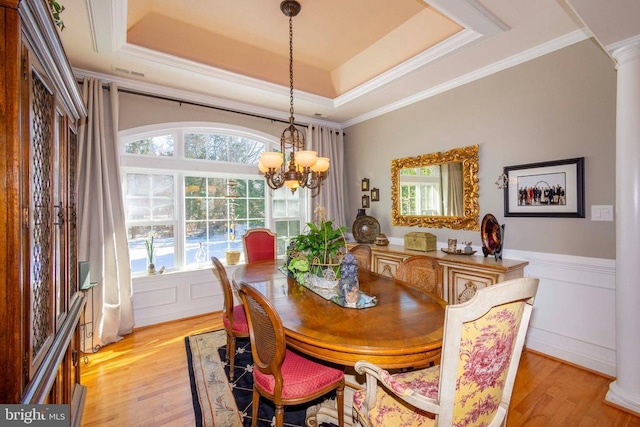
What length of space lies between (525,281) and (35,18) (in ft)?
6.23

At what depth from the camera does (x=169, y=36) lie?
9.75ft

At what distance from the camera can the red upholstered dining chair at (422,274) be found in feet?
7.27

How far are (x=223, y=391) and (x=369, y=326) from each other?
1394 millimetres

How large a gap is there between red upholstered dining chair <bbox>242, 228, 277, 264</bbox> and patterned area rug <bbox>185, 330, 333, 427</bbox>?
36.1 inches

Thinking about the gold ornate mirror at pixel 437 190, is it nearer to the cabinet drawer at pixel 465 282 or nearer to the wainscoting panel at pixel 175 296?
the cabinet drawer at pixel 465 282

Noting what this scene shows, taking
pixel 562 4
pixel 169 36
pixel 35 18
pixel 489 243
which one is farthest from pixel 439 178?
pixel 35 18

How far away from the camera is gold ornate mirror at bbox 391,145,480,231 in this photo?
3311 millimetres

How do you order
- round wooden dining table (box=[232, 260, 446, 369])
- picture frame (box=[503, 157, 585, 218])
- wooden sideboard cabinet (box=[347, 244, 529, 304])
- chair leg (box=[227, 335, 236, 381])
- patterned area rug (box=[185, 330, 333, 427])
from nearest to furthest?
round wooden dining table (box=[232, 260, 446, 369]) → patterned area rug (box=[185, 330, 333, 427]) → chair leg (box=[227, 335, 236, 381]) → picture frame (box=[503, 157, 585, 218]) → wooden sideboard cabinet (box=[347, 244, 529, 304])

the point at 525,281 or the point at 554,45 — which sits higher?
the point at 554,45

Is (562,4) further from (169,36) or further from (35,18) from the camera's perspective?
(169,36)

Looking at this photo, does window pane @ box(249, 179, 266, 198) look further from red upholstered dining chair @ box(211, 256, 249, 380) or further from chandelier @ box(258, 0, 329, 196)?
red upholstered dining chair @ box(211, 256, 249, 380)

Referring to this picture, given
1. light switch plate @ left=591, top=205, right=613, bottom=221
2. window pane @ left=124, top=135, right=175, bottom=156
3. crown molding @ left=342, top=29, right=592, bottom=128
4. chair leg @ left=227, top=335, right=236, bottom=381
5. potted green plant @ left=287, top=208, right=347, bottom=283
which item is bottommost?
chair leg @ left=227, top=335, right=236, bottom=381

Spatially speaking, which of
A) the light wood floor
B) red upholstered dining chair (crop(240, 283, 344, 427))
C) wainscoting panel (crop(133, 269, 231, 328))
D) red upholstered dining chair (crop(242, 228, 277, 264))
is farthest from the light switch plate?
wainscoting panel (crop(133, 269, 231, 328))

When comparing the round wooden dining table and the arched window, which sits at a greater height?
the arched window
